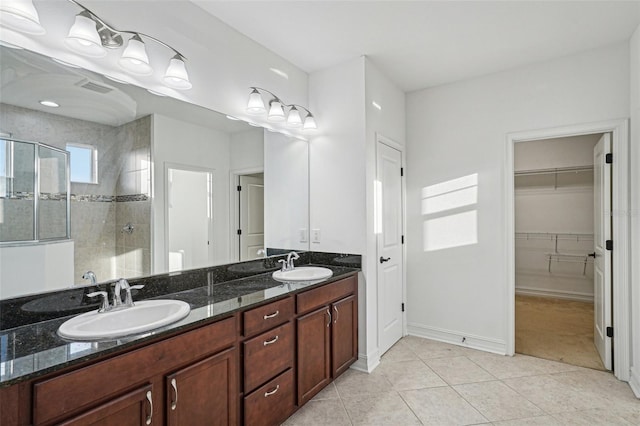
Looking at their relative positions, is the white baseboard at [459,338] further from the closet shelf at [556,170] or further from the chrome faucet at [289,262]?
the closet shelf at [556,170]

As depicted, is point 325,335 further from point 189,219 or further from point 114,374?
point 114,374

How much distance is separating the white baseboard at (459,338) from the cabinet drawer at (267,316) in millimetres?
2068

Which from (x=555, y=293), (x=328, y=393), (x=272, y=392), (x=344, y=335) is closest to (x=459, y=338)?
(x=344, y=335)

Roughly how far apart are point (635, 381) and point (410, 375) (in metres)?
1.64

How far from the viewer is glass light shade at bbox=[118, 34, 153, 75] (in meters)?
1.70

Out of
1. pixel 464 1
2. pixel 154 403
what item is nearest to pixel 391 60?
pixel 464 1

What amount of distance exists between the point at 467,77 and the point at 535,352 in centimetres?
280

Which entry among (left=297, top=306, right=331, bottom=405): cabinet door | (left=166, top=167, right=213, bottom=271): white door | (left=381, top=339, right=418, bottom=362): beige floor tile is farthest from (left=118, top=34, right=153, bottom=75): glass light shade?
(left=381, top=339, right=418, bottom=362): beige floor tile

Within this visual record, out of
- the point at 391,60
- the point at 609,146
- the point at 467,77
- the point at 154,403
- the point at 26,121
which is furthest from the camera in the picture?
the point at 467,77

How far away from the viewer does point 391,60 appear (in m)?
2.96

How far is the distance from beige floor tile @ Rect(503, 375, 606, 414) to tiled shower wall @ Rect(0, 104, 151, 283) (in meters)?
2.81

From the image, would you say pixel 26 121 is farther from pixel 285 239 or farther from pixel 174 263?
pixel 285 239

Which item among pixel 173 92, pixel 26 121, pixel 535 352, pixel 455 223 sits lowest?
pixel 535 352

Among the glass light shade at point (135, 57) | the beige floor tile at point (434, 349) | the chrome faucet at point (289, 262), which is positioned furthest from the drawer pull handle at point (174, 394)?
the beige floor tile at point (434, 349)
